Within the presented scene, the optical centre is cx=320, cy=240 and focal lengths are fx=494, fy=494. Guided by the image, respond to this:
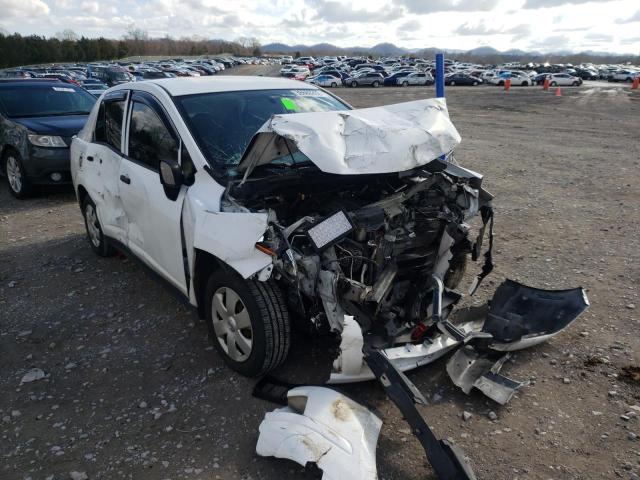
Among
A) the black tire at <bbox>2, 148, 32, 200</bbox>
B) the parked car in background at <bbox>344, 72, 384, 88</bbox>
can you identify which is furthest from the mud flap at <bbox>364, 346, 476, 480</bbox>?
the parked car in background at <bbox>344, 72, 384, 88</bbox>

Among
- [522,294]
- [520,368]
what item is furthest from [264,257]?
[522,294]

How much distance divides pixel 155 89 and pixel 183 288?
1608 millimetres

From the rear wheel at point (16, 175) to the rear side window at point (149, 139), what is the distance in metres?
4.46

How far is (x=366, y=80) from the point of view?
41.2m

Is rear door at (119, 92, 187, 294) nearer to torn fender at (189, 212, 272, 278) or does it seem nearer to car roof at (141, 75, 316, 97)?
car roof at (141, 75, 316, 97)

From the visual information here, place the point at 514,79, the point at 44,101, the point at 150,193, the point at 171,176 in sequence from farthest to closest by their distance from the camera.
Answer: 1. the point at 514,79
2. the point at 44,101
3. the point at 150,193
4. the point at 171,176

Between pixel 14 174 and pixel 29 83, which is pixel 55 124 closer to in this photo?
pixel 14 174

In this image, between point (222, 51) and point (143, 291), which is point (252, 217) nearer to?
point (143, 291)

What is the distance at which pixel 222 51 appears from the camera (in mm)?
130375

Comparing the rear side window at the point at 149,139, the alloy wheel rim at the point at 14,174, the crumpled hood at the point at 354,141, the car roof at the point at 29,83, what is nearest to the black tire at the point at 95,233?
the rear side window at the point at 149,139

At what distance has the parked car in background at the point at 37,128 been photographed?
24.0 ft

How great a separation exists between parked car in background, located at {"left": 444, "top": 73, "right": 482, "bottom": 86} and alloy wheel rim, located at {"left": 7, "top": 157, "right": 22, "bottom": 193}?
38991 millimetres

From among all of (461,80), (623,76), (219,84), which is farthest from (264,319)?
(623,76)

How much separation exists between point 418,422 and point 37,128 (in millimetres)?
7289
